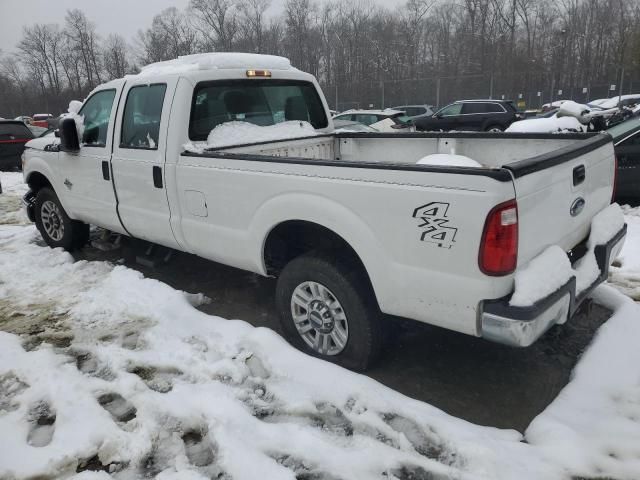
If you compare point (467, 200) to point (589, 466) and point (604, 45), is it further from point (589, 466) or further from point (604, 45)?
point (604, 45)

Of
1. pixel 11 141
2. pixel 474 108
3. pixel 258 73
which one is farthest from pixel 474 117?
pixel 258 73

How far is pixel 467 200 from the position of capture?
8.39 feet

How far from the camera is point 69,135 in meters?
5.05

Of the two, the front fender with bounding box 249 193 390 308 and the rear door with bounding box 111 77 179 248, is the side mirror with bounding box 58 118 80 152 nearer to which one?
the rear door with bounding box 111 77 179 248

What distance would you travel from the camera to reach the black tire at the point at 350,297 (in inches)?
127

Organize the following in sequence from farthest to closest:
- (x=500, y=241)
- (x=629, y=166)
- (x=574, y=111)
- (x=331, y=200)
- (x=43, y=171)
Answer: (x=574, y=111) → (x=629, y=166) → (x=43, y=171) → (x=331, y=200) → (x=500, y=241)

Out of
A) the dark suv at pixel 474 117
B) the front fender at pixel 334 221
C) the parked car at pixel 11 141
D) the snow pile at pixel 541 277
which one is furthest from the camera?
the dark suv at pixel 474 117

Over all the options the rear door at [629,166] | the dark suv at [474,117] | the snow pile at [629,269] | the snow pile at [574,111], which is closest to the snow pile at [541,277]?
the snow pile at [629,269]

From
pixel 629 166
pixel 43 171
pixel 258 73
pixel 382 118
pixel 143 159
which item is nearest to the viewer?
pixel 143 159

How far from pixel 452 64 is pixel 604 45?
14.7m

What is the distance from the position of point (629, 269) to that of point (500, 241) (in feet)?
10.6

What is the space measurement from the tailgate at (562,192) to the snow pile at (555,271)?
0.05 m

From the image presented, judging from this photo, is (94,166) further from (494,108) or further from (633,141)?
(494,108)

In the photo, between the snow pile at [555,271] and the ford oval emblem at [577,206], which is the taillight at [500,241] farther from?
the ford oval emblem at [577,206]
